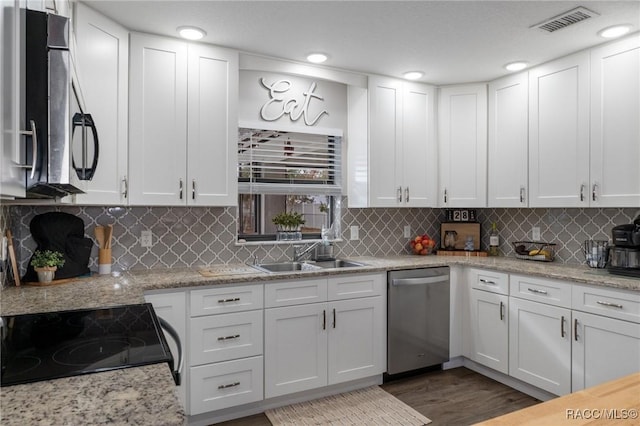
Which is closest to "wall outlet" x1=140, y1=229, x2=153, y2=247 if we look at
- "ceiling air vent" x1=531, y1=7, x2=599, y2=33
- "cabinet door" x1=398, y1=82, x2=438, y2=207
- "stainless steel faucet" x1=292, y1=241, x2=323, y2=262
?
"stainless steel faucet" x1=292, y1=241, x2=323, y2=262

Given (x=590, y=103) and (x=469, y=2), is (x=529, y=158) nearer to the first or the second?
(x=590, y=103)

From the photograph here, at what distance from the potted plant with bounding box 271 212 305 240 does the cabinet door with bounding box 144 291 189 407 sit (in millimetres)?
1187

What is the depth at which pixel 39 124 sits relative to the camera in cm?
90

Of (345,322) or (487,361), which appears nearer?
(345,322)

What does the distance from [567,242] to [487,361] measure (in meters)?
1.16

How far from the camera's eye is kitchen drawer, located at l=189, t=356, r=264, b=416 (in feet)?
8.21

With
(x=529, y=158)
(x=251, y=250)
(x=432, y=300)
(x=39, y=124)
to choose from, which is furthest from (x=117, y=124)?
(x=529, y=158)

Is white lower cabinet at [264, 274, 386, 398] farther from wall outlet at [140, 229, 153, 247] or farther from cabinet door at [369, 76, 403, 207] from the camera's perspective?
wall outlet at [140, 229, 153, 247]

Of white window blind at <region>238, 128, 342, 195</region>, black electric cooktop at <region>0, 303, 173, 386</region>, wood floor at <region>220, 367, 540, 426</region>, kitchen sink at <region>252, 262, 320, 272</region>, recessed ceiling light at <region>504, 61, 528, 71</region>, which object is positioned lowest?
wood floor at <region>220, 367, 540, 426</region>

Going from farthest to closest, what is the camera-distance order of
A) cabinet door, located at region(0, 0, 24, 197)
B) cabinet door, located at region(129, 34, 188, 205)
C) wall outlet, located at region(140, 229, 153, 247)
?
1. wall outlet, located at region(140, 229, 153, 247)
2. cabinet door, located at region(129, 34, 188, 205)
3. cabinet door, located at region(0, 0, 24, 197)

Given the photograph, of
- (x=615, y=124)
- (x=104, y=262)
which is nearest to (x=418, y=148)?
(x=615, y=124)

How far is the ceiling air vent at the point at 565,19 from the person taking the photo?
2.36 metres

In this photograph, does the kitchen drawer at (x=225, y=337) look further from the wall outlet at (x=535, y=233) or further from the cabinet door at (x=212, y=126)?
the wall outlet at (x=535, y=233)

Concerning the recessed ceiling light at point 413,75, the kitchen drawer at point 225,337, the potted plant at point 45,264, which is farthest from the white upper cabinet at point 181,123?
the recessed ceiling light at point 413,75
